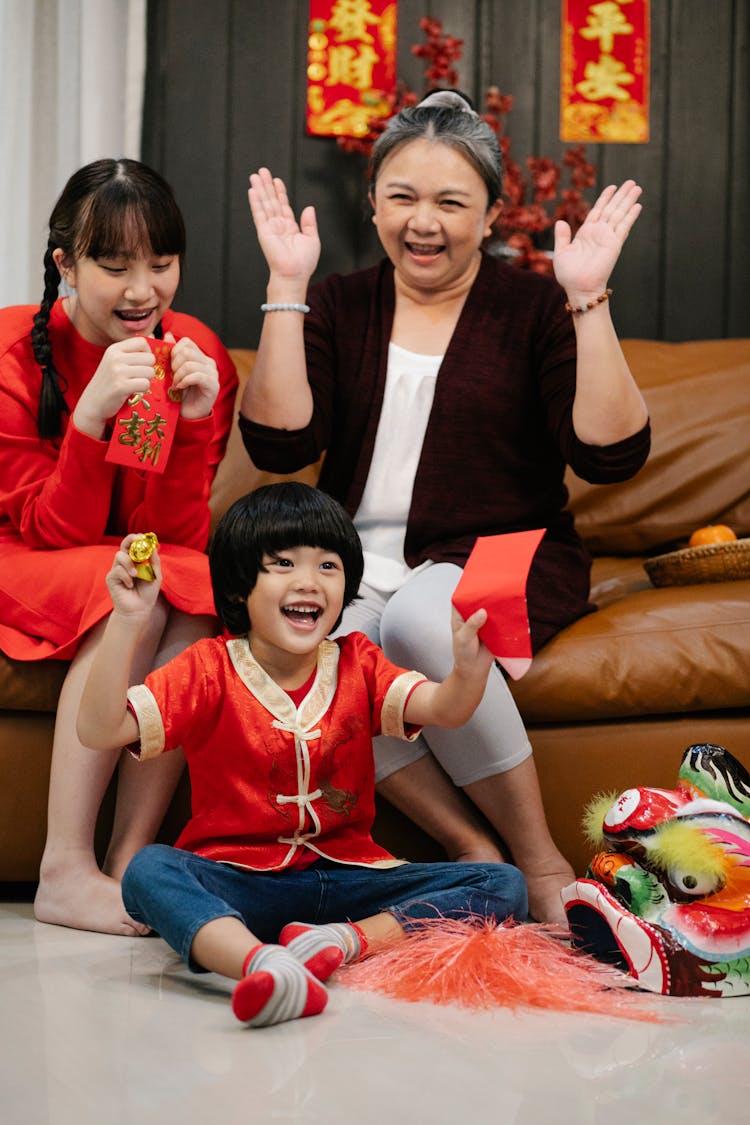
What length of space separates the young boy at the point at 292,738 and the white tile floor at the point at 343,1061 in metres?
0.14

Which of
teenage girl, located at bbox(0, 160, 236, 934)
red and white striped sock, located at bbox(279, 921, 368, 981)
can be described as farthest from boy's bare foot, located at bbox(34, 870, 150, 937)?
red and white striped sock, located at bbox(279, 921, 368, 981)

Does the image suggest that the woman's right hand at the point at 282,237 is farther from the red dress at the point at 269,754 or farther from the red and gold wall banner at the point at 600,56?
the red and gold wall banner at the point at 600,56

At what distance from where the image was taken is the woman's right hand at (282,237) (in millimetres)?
1799

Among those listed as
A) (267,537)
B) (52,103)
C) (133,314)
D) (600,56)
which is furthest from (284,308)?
(600,56)

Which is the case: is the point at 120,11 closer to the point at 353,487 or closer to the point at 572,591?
the point at 353,487

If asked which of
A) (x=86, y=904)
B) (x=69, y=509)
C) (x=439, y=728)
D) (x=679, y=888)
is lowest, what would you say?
(x=86, y=904)

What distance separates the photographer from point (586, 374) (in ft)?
5.67

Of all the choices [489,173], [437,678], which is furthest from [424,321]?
[437,678]

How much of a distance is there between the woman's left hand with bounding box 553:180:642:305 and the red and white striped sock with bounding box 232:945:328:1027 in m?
0.96

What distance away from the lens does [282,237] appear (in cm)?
182

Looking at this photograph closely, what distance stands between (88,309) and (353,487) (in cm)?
46

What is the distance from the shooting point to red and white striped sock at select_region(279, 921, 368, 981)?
4.41 ft

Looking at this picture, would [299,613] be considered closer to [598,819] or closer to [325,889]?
[325,889]

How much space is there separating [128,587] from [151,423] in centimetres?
35
